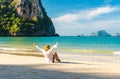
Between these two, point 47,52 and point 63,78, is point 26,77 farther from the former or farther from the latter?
point 47,52

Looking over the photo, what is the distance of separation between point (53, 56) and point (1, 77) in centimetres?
828

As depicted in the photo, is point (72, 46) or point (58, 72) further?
point (72, 46)

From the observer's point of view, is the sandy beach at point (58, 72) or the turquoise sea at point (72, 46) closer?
the sandy beach at point (58, 72)

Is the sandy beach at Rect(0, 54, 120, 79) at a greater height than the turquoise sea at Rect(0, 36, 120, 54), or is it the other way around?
the sandy beach at Rect(0, 54, 120, 79)

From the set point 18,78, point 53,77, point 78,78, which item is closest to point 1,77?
point 18,78

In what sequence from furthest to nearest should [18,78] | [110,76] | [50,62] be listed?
[50,62] < [110,76] < [18,78]

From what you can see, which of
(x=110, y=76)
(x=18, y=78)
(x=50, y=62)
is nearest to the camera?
(x=18, y=78)

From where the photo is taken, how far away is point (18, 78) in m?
11.8

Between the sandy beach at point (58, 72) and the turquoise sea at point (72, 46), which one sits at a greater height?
the sandy beach at point (58, 72)

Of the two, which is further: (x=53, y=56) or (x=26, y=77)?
(x=53, y=56)

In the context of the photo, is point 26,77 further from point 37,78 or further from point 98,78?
point 98,78

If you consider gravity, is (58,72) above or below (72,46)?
above

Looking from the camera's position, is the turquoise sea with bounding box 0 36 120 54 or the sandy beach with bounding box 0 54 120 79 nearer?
the sandy beach with bounding box 0 54 120 79

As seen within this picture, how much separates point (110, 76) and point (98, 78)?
2.68ft
